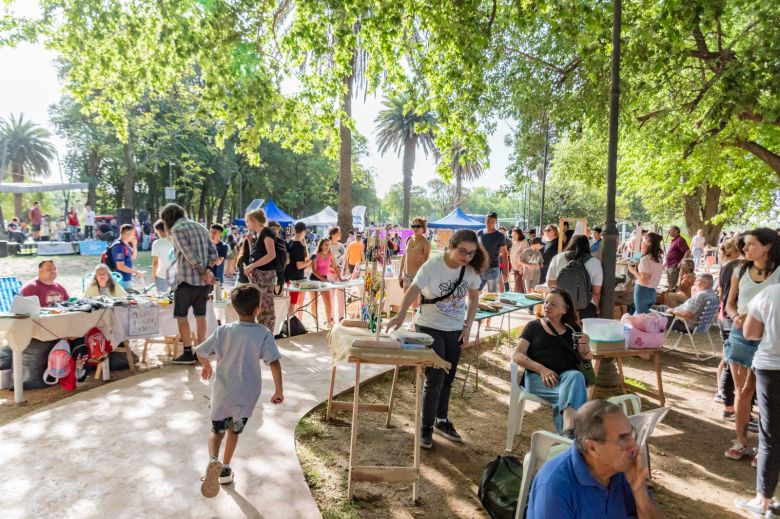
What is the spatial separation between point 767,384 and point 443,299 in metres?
2.23

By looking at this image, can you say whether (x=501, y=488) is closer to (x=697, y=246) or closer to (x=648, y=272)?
(x=648, y=272)

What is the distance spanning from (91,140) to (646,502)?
33620 mm

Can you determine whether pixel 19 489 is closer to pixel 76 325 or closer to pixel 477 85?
pixel 76 325

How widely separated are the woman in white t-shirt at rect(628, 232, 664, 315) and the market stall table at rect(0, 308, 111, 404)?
7.37m

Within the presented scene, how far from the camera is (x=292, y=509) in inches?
124

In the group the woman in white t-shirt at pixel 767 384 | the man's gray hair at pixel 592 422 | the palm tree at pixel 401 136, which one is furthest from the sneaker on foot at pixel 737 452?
the palm tree at pixel 401 136

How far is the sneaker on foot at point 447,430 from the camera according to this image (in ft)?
14.5

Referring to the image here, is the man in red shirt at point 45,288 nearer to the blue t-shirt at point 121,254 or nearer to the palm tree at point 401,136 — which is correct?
the blue t-shirt at point 121,254

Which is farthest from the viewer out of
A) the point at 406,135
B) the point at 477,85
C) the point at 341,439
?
the point at 406,135

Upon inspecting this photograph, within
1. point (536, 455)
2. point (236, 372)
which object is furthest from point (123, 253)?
point (536, 455)

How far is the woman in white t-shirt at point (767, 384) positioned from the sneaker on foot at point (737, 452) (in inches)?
38.0

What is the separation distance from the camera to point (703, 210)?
2302cm

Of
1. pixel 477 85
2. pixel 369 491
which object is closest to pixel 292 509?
pixel 369 491

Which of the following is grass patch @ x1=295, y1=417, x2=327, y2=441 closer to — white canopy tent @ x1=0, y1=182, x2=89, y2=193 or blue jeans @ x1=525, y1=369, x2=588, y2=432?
blue jeans @ x1=525, y1=369, x2=588, y2=432
